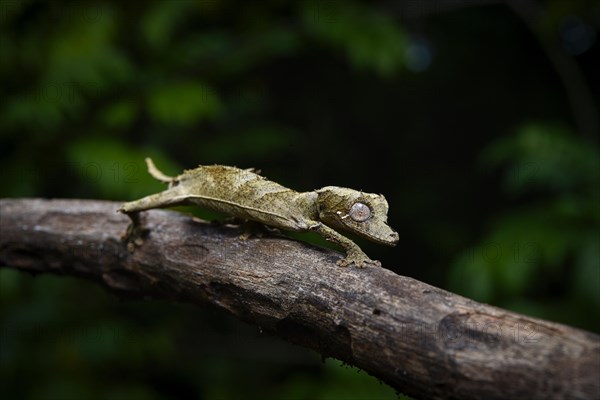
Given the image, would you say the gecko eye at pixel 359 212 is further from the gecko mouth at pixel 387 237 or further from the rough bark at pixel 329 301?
the rough bark at pixel 329 301

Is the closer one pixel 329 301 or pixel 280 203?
pixel 329 301

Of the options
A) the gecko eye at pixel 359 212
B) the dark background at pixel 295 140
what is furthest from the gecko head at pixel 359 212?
the dark background at pixel 295 140

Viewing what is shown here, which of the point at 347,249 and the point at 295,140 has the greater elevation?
the point at 295,140

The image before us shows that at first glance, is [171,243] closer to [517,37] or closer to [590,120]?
[590,120]

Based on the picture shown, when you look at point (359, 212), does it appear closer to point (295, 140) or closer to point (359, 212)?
point (359, 212)

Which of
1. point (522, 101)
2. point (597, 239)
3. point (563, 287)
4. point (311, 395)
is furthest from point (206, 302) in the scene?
point (522, 101)

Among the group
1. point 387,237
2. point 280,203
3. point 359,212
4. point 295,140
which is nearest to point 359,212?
point 359,212
